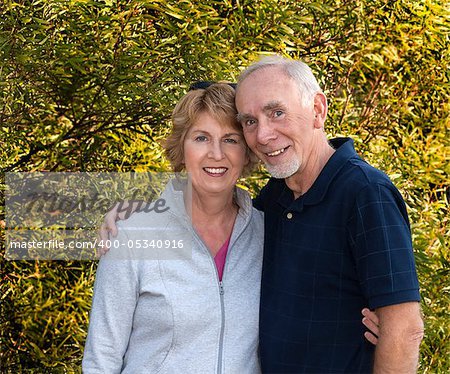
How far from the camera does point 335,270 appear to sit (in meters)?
2.11

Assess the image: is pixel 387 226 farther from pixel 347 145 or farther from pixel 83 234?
pixel 83 234

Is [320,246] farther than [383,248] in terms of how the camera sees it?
Yes

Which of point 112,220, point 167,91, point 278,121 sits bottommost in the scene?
point 112,220

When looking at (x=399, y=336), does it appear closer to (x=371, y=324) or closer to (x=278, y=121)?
(x=371, y=324)

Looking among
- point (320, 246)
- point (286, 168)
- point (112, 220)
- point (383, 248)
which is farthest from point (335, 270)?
point (112, 220)

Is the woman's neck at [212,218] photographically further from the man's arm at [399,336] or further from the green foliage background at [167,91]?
the green foliage background at [167,91]

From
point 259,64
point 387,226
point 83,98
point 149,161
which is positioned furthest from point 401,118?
point 387,226

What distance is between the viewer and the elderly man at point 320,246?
2004 millimetres

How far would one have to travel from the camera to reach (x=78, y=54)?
3.30m

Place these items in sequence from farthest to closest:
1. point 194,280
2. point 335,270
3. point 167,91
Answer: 1. point 167,91
2. point 194,280
3. point 335,270

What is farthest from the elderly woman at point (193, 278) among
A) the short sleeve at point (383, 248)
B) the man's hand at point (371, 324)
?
the short sleeve at point (383, 248)

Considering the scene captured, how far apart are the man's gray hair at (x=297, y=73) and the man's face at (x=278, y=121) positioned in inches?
0.6

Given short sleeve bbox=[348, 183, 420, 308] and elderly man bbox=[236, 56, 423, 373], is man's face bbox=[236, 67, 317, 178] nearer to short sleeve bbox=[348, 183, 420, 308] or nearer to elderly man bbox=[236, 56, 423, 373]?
elderly man bbox=[236, 56, 423, 373]

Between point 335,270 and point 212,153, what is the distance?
528 mm
